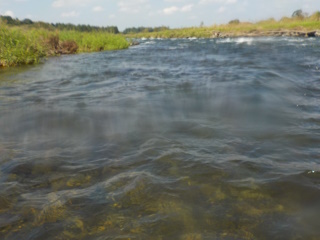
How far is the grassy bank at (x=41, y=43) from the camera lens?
46.7 feet

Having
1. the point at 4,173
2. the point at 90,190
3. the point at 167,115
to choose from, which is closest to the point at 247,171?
the point at 90,190

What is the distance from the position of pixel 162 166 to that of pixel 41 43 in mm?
18936

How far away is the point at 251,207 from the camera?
2.82 metres

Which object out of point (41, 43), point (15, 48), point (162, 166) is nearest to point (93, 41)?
point (41, 43)

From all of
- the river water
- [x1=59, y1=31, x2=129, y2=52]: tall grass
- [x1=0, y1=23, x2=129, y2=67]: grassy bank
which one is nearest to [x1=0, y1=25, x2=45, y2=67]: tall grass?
[x1=0, y1=23, x2=129, y2=67]: grassy bank

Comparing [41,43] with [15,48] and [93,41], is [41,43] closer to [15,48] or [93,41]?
[15,48]

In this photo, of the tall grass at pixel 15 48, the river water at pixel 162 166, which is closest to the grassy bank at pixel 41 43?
the tall grass at pixel 15 48

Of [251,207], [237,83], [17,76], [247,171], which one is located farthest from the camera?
[17,76]

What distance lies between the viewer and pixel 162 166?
3.76 m

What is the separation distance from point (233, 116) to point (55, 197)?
4.06 metres

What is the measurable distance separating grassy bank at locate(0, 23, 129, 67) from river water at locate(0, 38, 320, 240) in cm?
801

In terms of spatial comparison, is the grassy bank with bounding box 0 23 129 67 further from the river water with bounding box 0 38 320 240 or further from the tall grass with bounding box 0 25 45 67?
the river water with bounding box 0 38 320 240

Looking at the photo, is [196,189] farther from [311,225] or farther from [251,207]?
[311,225]

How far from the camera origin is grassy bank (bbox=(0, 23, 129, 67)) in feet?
46.7
